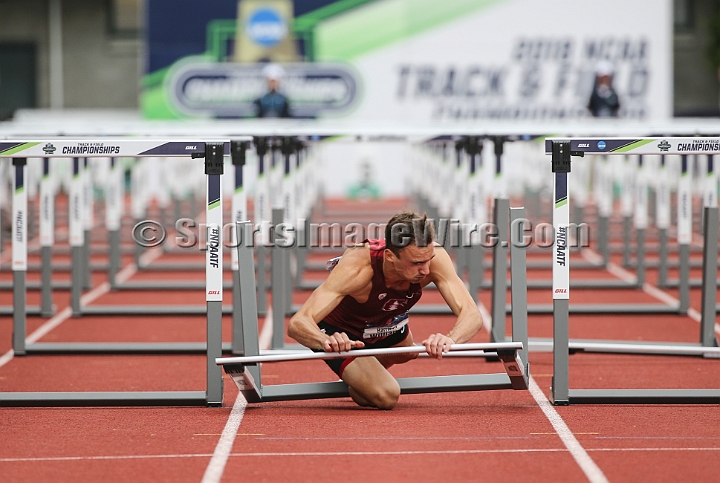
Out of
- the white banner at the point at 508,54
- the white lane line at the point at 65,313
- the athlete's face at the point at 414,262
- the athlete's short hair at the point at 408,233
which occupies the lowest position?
the white lane line at the point at 65,313

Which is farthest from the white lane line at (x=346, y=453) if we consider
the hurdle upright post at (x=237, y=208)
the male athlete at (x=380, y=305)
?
the hurdle upright post at (x=237, y=208)

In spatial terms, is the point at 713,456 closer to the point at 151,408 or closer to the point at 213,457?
the point at 213,457

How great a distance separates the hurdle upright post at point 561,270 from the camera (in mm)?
6441

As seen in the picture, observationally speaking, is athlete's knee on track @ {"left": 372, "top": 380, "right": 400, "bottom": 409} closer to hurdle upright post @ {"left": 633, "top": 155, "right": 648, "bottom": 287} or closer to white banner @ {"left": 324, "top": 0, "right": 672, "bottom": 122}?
hurdle upright post @ {"left": 633, "top": 155, "right": 648, "bottom": 287}

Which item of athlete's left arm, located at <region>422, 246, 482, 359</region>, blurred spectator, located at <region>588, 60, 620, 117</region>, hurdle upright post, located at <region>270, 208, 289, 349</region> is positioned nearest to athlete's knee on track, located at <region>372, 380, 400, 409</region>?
athlete's left arm, located at <region>422, 246, 482, 359</region>

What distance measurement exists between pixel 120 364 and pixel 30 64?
25560mm

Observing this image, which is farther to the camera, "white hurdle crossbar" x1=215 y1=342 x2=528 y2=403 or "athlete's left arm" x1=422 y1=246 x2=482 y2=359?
"white hurdle crossbar" x1=215 y1=342 x2=528 y2=403

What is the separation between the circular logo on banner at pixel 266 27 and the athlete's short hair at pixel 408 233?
19.4 metres

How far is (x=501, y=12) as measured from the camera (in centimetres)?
2497

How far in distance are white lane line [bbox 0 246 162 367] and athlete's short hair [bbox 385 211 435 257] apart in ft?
12.2

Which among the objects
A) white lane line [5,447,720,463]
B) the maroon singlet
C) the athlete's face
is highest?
the athlete's face

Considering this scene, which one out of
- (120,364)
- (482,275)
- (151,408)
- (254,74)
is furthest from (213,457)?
(254,74)

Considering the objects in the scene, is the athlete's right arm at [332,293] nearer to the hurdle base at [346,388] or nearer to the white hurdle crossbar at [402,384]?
the white hurdle crossbar at [402,384]

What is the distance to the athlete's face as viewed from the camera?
232 inches
